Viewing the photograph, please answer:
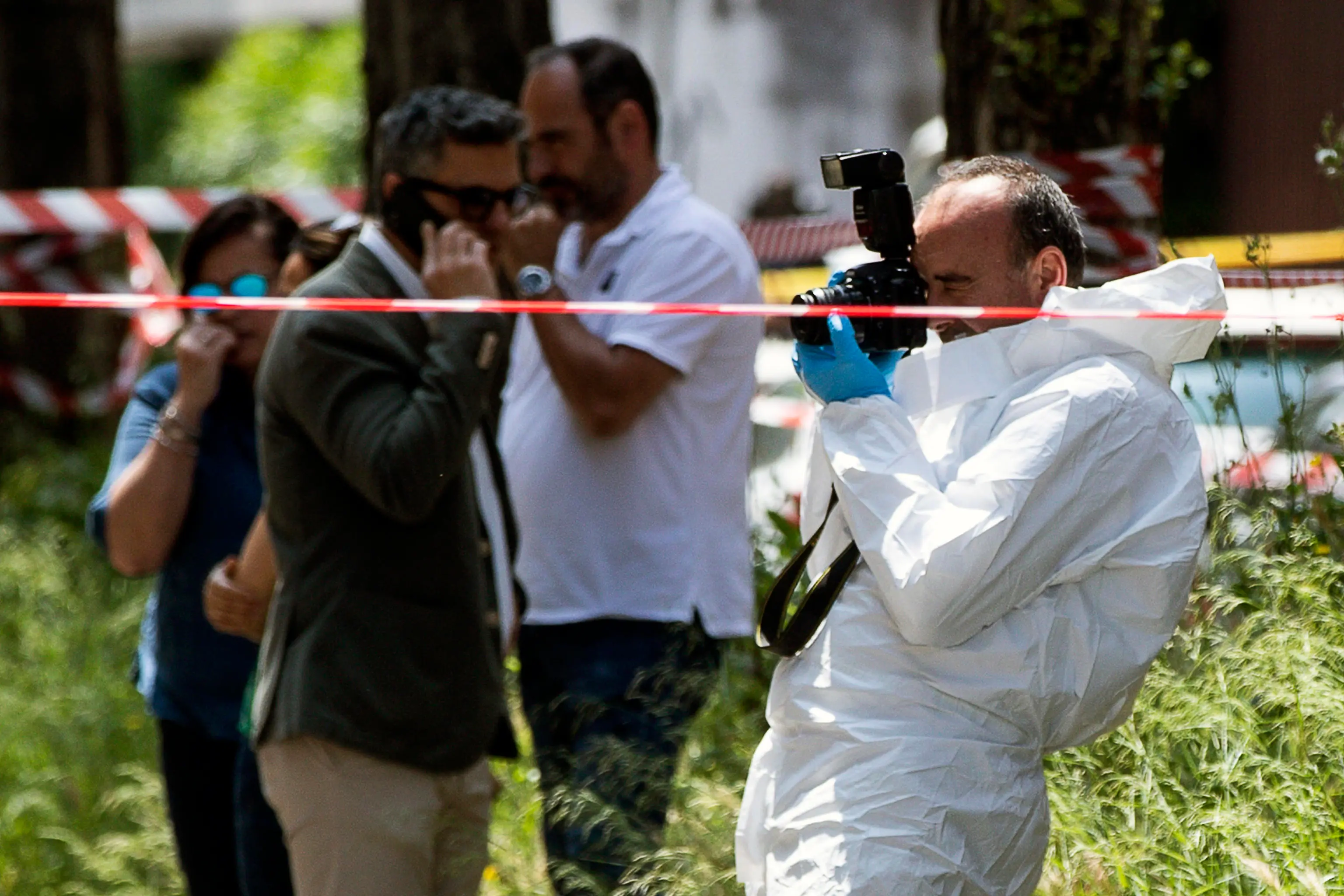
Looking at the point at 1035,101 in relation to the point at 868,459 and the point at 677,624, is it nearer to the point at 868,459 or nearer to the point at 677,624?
the point at 677,624

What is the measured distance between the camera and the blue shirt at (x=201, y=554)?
419cm

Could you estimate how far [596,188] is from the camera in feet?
14.2

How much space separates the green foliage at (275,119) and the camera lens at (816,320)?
1974 cm

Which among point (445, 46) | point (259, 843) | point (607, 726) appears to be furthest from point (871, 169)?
point (445, 46)

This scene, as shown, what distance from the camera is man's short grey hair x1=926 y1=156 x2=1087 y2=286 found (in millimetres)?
2562

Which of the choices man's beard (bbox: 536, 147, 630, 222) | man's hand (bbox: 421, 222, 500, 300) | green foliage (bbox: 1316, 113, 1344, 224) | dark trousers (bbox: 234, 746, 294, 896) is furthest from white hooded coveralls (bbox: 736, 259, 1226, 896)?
man's beard (bbox: 536, 147, 630, 222)

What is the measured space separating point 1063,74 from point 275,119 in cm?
2187

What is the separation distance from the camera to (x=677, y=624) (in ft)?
13.1

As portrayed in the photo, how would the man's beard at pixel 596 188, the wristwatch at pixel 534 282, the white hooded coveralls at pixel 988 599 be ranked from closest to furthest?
the white hooded coveralls at pixel 988 599 → the wristwatch at pixel 534 282 → the man's beard at pixel 596 188

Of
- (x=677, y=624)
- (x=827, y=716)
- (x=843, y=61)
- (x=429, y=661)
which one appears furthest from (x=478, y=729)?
(x=843, y=61)

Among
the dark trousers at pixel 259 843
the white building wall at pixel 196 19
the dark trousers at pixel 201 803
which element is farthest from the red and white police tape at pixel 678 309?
the white building wall at pixel 196 19

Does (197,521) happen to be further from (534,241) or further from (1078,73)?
(1078,73)

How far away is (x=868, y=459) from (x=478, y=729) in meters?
1.41

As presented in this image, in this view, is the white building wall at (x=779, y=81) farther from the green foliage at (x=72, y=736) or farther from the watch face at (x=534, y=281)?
the watch face at (x=534, y=281)
